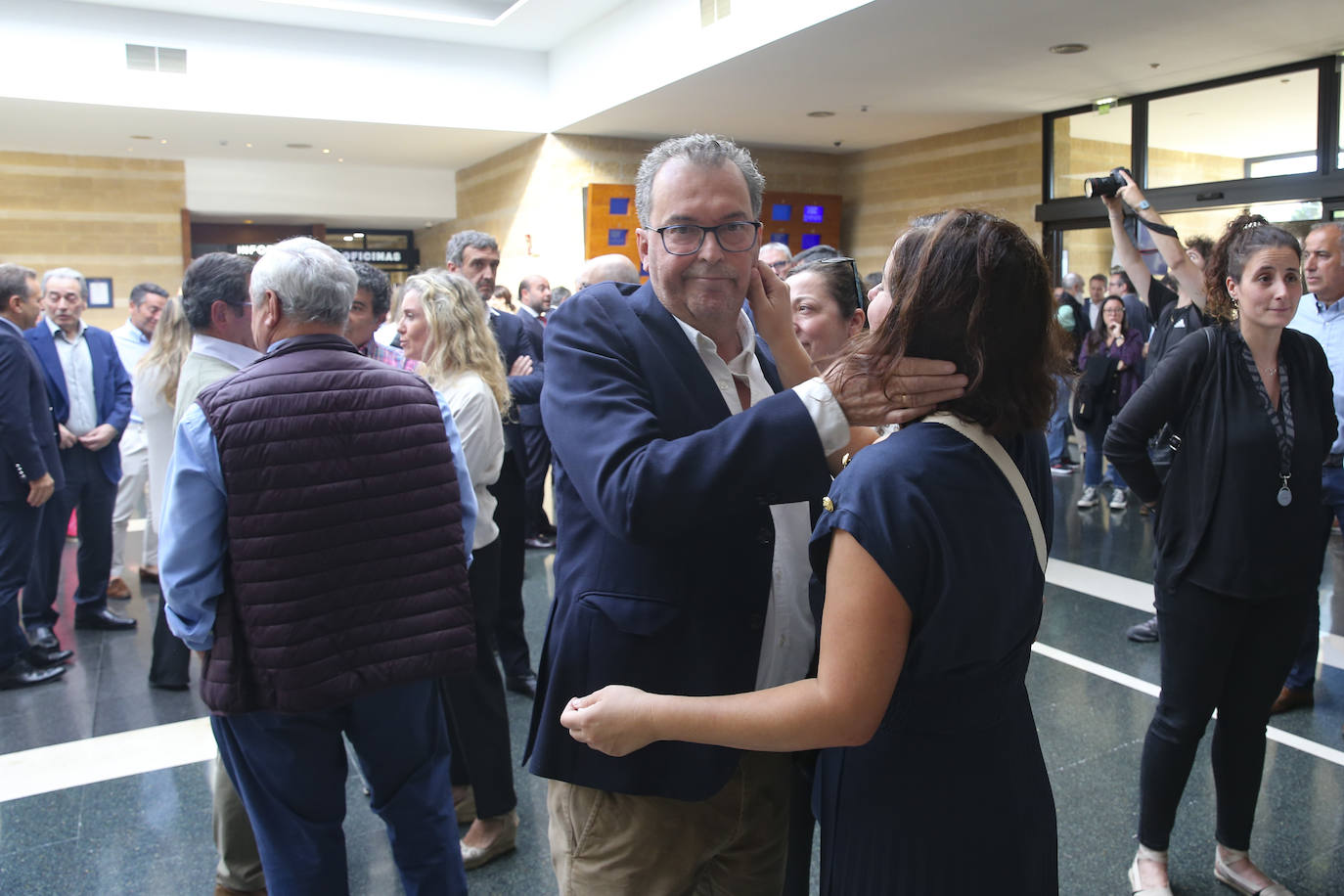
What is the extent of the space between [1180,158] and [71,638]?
10707 millimetres

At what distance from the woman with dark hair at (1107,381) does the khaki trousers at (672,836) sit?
7.04 m

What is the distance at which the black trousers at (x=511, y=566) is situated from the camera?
368cm

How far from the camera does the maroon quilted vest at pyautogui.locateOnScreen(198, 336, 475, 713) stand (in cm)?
188

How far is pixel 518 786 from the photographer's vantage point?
3.25 meters

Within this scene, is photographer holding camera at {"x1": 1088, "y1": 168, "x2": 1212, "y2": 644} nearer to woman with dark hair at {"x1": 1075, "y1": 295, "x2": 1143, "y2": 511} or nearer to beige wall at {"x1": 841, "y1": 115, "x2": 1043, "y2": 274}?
woman with dark hair at {"x1": 1075, "y1": 295, "x2": 1143, "y2": 511}

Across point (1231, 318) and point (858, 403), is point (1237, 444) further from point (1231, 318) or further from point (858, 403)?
point (858, 403)

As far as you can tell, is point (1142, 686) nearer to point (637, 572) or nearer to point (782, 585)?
point (782, 585)

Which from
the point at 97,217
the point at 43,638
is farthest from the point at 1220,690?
the point at 97,217

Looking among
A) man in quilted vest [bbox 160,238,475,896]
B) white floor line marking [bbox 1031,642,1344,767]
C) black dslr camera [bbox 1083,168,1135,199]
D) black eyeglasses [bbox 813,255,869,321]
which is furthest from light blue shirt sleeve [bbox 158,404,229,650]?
black dslr camera [bbox 1083,168,1135,199]

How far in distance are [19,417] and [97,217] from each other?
11361 mm

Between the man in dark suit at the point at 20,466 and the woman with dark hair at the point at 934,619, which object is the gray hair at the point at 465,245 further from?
the woman with dark hair at the point at 934,619

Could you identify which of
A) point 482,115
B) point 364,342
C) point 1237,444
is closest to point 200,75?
point 482,115

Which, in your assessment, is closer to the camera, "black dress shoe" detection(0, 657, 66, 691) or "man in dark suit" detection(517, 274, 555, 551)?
"black dress shoe" detection(0, 657, 66, 691)

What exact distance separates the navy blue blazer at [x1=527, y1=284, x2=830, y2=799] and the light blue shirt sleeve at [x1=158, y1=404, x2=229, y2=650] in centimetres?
85
